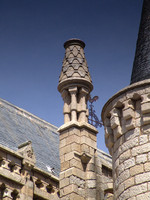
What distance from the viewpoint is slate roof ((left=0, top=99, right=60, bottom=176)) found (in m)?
21.0

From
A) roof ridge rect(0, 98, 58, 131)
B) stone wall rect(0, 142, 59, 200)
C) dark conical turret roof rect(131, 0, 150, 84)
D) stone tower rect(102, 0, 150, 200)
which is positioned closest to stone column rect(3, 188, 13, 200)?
stone wall rect(0, 142, 59, 200)

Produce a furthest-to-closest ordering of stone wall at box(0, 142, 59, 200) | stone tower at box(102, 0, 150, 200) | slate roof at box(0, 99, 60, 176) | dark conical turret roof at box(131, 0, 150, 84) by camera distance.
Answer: slate roof at box(0, 99, 60, 176), stone wall at box(0, 142, 59, 200), dark conical turret roof at box(131, 0, 150, 84), stone tower at box(102, 0, 150, 200)

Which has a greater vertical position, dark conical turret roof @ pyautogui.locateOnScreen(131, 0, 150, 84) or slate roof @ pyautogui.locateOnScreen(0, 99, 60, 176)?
slate roof @ pyautogui.locateOnScreen(0, 99, 60, 176)

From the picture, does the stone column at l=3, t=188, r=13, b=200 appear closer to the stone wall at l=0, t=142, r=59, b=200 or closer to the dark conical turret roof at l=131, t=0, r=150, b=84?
the stone wall at l=0, t=142, r=59, b=200

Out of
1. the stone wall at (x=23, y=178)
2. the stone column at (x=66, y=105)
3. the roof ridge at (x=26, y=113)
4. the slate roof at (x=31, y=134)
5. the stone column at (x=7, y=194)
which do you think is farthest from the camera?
the roof ridge at (x=26, y=113)

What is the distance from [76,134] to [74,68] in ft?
6.73

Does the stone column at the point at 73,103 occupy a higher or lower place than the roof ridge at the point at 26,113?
lower

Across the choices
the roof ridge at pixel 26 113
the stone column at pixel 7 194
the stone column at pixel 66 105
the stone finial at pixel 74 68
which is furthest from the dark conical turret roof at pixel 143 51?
the roof ridge at pixel 26 113

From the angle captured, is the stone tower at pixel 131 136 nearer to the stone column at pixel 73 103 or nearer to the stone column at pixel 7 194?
the stone column at pixel 73 103

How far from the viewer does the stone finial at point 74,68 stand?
15648 mm

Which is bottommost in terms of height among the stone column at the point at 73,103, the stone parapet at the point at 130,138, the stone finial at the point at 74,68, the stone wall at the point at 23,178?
the stone parapet at the point at 130,138

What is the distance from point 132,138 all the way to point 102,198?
2606mm

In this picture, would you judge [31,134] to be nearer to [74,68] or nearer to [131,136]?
[74,68]

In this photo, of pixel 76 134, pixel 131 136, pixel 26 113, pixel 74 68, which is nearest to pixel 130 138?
pixel 131 136
